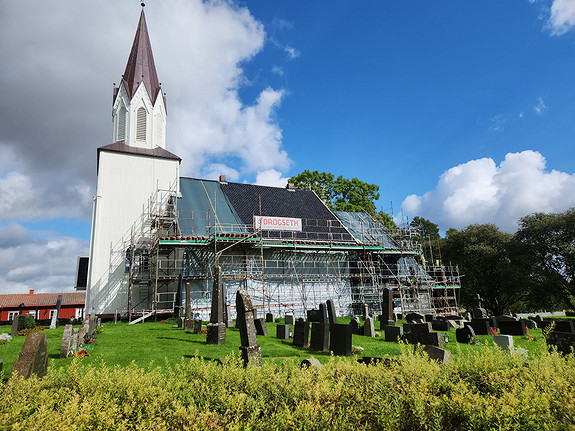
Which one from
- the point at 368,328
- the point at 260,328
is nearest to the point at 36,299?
the point at 260,328

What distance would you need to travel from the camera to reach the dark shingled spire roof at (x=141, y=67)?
28.7m

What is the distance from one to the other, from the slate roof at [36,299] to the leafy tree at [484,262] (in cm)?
3896

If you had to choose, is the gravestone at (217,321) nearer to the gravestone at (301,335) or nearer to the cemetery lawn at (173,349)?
the cemetery lawn at (173,349)

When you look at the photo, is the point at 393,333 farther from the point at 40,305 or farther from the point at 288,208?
the point at 40,305

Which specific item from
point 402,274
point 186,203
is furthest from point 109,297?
point 402,274

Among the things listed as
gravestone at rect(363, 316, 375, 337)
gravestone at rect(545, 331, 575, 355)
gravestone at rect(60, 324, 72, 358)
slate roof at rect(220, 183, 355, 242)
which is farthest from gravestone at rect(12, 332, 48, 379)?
slate roof at rect(220, 183, 355, 242)

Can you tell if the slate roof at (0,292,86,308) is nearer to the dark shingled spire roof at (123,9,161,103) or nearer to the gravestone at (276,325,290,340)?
the dark shingled spire roof at (123,9,161,103)

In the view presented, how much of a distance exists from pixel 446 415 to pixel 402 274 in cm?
2587

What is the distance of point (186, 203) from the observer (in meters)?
26.1

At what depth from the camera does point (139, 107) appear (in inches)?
1109

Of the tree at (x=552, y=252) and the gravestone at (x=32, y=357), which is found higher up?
the tree at (x=552, y=252)

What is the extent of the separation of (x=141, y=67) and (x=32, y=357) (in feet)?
93.0

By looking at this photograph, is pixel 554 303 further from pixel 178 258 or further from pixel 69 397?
pixel 69 397

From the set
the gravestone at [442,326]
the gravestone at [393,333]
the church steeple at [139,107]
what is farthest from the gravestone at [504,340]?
the church steeple at [139,107]
